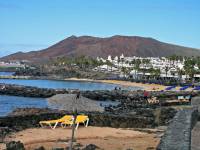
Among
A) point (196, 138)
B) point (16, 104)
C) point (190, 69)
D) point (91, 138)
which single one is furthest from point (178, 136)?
point (190, 69)

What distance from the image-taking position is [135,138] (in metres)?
18.5

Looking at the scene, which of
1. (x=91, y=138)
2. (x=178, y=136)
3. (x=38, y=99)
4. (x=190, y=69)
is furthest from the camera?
(x=190, y=69)

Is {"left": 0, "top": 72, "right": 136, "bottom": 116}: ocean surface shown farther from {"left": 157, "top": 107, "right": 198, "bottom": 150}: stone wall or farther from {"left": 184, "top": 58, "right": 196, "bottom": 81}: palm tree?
{"left": 184, "top": 58, "right": 196, "bottom": 81}: palm tree

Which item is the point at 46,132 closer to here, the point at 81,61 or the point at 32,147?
the point at 32,147

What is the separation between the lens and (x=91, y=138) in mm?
18531

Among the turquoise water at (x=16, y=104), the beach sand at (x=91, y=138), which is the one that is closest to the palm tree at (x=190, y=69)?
the turquoise water at (x=16, y=104)

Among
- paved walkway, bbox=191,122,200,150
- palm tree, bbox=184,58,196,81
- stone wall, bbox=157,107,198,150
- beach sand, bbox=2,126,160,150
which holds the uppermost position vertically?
palm tree, bbox=184,58,196,81

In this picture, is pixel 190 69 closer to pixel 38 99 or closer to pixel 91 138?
pixel 38 99

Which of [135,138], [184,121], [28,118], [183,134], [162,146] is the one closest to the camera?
[162,146]

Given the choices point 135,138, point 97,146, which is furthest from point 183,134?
point 135,138

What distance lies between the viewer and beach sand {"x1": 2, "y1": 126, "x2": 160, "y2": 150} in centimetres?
1625

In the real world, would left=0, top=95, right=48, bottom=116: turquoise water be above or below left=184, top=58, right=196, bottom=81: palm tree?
below

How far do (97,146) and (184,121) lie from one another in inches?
212

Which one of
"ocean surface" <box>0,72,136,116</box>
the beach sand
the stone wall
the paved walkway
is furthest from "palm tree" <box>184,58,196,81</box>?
the stone wall
